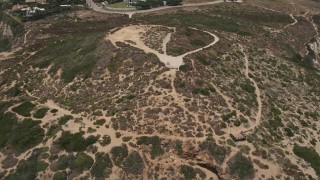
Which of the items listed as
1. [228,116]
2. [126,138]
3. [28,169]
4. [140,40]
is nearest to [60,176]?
[28,169]

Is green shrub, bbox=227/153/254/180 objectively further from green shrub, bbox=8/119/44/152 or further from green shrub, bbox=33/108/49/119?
green shrub, bbox=33/108/49/119

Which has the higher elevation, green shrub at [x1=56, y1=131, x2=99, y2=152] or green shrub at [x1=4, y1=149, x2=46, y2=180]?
green shrub at [x1=56, y1=131, x2=99, y2=152]

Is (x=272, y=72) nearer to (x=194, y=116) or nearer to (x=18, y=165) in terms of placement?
(x=194, y=116)

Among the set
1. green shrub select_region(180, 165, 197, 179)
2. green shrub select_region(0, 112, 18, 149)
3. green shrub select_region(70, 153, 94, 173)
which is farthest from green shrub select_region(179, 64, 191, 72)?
green shrub select_region(0, 112, 18, 149)

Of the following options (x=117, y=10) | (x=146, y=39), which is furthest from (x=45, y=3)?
(x=146, y=39)

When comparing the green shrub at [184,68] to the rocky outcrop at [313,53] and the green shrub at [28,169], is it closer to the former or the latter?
the green shrub at [28,169]
